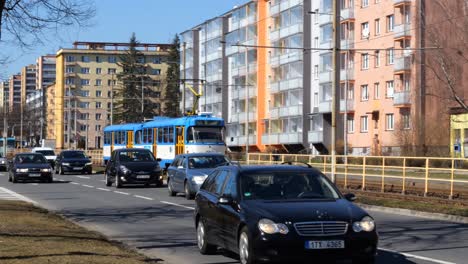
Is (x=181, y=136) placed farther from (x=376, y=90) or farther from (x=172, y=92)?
(x=172, y=92)

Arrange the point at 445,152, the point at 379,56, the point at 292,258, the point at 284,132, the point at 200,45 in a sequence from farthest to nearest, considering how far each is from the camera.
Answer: the point at 200,45 → the point at 284,132 → the point at 379,56 → the point at 445,152 → the point at 292,258

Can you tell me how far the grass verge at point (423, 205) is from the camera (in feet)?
69.2

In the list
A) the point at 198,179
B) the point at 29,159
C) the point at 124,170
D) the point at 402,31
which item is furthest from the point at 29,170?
the point at 402,31

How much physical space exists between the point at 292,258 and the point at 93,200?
17351 mm

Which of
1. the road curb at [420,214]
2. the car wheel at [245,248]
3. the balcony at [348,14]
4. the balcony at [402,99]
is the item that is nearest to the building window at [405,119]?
the balcony at [402,99]

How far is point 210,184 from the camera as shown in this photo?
13133 millimetres

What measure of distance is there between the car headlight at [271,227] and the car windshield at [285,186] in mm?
866

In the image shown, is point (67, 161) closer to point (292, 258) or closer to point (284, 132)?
point (284, 132)

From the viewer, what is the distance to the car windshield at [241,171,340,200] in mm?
11234

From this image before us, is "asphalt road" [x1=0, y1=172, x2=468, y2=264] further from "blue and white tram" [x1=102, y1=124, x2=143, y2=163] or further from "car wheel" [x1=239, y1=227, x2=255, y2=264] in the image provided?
"blue and white tram" [x1=102, y1=124, x2=143, y2=163]

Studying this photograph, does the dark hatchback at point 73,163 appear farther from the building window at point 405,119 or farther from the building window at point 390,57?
the building window at point 390,57

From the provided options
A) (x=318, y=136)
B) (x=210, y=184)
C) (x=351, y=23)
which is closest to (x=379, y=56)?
(x=351, y=23)

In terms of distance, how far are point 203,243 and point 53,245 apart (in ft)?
7.61

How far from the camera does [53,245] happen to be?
12414mm
